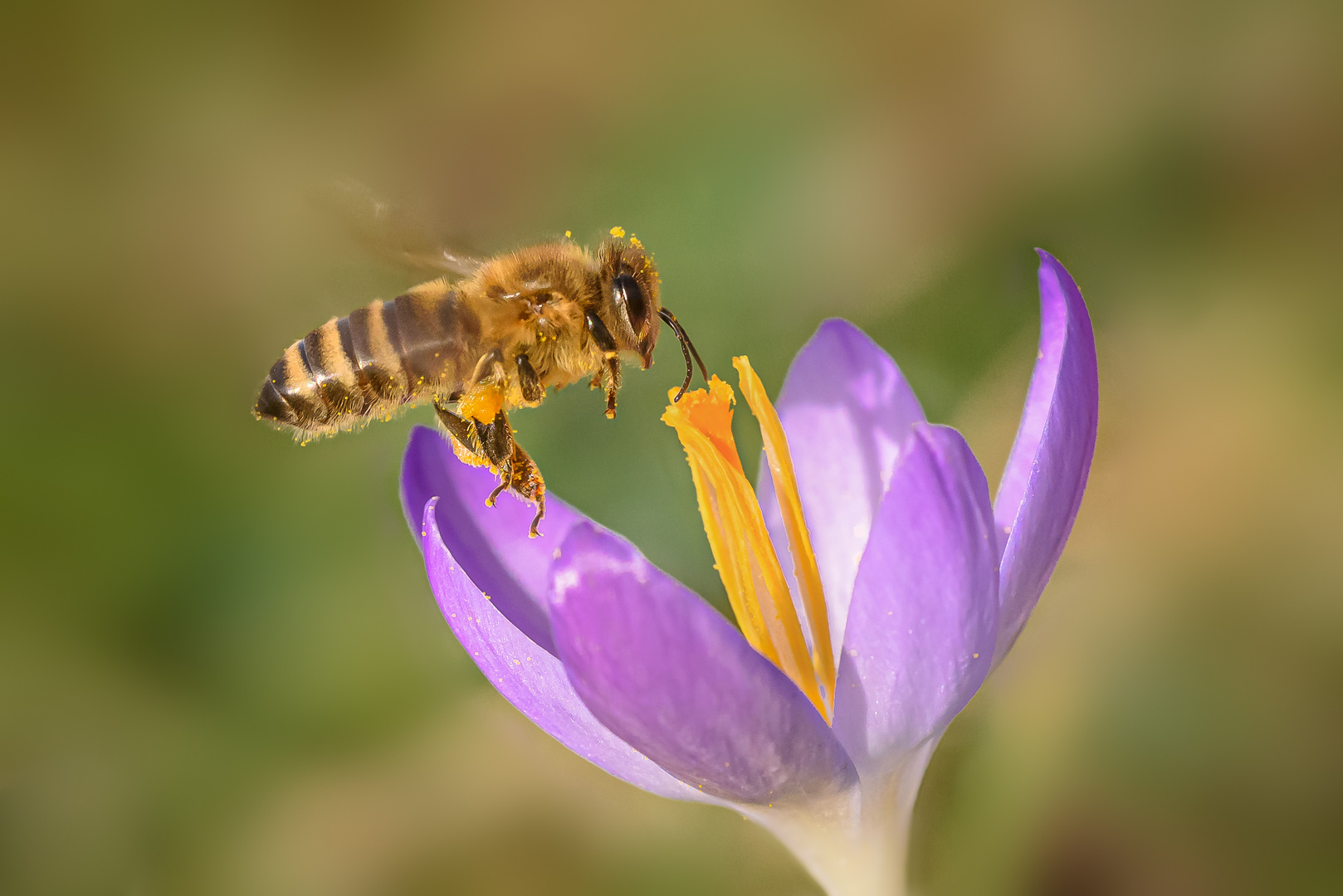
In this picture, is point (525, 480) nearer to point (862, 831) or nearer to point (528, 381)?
point (528, 381)

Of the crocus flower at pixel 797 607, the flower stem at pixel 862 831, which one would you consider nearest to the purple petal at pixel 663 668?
the crocus flower at pixel 797 607

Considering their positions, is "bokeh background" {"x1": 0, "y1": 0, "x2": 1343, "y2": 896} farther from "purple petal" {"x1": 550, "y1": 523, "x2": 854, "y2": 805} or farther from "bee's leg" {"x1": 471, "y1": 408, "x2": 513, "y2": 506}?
"purple petal" {"x1": 550, "y1": 523, "x2": 854, "y2": 805}

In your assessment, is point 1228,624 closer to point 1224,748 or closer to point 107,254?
point 1224,748

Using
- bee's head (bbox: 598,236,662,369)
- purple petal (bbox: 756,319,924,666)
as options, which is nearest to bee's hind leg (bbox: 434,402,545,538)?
bee's head (bbox: 598,236,662,369)

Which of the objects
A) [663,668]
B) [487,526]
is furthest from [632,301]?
[663,668]

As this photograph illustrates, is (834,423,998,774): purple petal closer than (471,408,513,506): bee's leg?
Yes

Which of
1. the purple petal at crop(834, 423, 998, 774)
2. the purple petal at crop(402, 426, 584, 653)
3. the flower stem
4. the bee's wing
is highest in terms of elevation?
the bee's wing

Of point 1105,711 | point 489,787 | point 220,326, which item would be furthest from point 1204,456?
point 220,326
